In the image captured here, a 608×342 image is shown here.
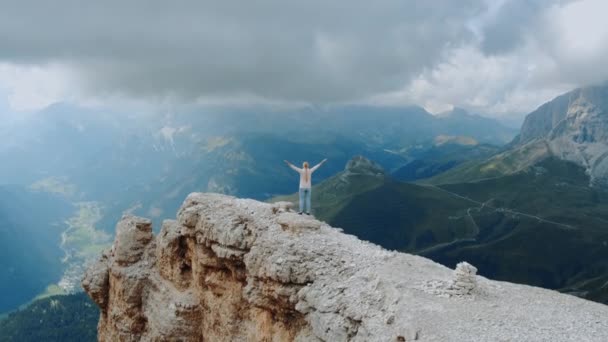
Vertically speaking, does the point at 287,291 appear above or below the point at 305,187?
below

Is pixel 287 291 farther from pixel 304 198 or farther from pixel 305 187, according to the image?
pixel 305 187

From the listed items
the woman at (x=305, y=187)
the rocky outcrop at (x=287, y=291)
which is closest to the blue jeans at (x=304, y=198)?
the woman at (x=305, y=187)

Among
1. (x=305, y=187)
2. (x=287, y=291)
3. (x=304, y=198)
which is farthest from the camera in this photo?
(x=305, y=187)

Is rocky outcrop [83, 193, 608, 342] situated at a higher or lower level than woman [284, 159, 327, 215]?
lower

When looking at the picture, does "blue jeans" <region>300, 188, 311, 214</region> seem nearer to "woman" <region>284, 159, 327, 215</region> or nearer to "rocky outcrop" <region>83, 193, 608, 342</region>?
"woman" <region>284, 159, 327, 215</region>

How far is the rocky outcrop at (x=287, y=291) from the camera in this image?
80.1ft

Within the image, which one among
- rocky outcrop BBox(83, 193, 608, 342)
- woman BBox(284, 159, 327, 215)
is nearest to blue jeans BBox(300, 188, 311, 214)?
woman BBox(284, 159, 327, 215)

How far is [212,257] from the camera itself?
132 ft

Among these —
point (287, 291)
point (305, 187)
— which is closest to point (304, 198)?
point (305, 187)

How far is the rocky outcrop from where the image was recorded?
2441cm

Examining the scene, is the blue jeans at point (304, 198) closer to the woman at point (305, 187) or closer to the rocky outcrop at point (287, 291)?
the woman at point (305, 187)

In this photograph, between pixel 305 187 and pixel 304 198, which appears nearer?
pixel 304 198

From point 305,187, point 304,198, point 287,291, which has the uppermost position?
point 305,187

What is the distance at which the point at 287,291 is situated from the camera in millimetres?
31656
